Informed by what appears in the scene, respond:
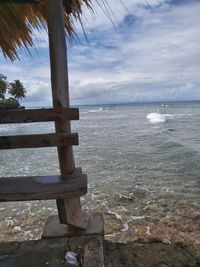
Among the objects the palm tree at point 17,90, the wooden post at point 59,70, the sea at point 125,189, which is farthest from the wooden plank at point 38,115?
the palm tree at point 17,90

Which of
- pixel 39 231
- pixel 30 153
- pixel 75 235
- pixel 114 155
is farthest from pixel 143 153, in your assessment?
pixel 75 235

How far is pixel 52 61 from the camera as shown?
9.68 ft

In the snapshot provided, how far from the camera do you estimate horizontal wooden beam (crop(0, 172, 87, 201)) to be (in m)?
2.77

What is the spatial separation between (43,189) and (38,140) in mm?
443

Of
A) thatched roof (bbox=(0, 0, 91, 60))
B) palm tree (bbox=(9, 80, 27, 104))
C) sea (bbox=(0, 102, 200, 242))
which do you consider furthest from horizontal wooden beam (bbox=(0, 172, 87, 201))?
palm tree (bbox=(9, 80, 27, 104))

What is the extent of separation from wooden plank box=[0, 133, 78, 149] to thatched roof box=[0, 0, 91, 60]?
4.73 ft

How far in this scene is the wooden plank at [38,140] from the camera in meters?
2.77

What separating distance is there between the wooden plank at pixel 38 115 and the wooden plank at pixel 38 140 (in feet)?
0.50

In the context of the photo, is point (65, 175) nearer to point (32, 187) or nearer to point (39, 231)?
point (32, 187)

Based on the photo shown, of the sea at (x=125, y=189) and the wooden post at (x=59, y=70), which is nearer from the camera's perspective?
the wooden post at (x=59, y=70)

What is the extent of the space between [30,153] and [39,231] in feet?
27.4

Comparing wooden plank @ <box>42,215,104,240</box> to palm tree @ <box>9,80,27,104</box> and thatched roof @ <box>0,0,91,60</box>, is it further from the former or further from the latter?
palm tree @ <box>9,80,27,104</box>

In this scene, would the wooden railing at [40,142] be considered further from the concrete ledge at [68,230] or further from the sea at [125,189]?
the sea at [125,189]

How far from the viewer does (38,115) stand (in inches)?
111
